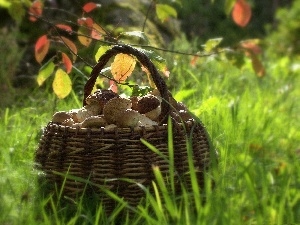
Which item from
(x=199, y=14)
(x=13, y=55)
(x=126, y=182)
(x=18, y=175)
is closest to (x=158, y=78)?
(x=126, y=182)

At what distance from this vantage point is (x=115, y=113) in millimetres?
2133

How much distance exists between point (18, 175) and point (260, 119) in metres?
1.55

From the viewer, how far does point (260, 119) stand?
130 inches

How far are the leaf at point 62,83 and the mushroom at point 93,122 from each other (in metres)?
0.63

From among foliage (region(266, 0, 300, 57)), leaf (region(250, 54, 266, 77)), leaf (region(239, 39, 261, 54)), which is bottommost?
leaf (region(250, 54, 266, 77))

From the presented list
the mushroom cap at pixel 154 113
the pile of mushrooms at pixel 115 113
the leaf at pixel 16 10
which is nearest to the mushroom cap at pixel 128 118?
the pile of mushrooms at pixel 115 113

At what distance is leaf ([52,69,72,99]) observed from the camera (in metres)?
2.73

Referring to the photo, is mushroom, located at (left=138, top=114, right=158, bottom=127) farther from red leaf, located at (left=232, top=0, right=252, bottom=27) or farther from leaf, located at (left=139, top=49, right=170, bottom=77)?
red leaf, located at (left=232, top=0, right=252, bottom=27)

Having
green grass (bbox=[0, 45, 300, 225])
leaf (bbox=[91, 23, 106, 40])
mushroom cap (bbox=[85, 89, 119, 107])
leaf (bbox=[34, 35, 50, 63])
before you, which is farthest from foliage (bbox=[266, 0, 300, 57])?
mushroom cap (bbox=[85, 89, 119, 107])

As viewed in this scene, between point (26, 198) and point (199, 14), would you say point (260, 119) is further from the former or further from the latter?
point (199, 14)

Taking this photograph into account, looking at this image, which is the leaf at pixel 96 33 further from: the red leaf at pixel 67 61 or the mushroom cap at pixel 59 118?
the mushroom cap at pixel 59 118

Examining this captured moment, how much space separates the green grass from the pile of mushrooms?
21cm

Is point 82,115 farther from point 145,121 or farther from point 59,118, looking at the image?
point 145,121

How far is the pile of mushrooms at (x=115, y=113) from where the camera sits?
2104mm
